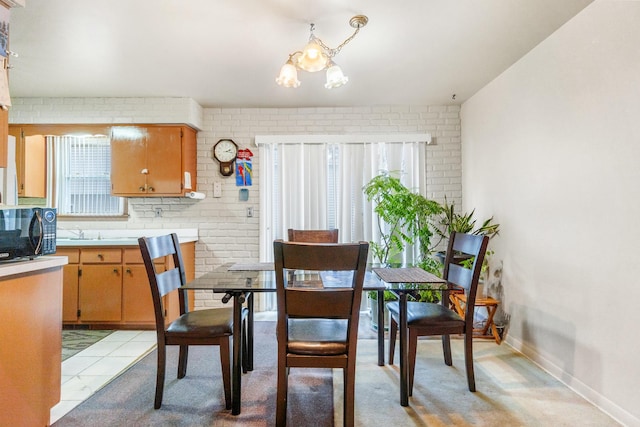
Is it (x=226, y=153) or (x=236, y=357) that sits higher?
(x=226, y=153)

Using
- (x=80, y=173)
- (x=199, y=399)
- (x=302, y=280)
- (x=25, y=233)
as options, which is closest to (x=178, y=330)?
(x=199, y=399)

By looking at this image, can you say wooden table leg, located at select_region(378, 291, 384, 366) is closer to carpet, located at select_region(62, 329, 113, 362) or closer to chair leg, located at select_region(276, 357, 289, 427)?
chair leg, located at select_region(276, 357, 289, 427)

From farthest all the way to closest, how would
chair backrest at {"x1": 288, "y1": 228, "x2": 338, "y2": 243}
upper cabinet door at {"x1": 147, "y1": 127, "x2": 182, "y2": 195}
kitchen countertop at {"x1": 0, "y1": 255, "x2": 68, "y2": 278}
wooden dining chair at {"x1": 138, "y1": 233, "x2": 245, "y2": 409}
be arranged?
upper cabinet door at {"x1": 147, "y1": 127, "x2": 182, "y2": 195} → chair backrest at {"x1": 288, "y1": 228, "x2": 338, "y2": 243} → wooden dining chair at {"x1": 138, "y1": 233, "x2": 245, "y2": 409} → kitchen countertop at {"x1": 0, "y1": 255, "x2": 68, "y2": 278}

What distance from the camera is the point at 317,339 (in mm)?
1648

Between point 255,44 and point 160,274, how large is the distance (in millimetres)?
1691

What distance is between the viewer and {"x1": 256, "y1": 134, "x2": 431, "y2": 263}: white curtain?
3.67 meters

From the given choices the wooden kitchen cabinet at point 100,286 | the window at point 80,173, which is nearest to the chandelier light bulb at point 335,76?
the wooden kitchen cabinet at point 100,286

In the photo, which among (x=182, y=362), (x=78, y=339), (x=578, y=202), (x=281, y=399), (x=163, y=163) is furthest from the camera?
(x=163, y=163)

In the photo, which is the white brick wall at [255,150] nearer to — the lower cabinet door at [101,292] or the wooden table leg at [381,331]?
the lower cabinet door at [101,292]

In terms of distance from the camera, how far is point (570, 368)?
208cm

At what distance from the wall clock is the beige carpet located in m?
2.42

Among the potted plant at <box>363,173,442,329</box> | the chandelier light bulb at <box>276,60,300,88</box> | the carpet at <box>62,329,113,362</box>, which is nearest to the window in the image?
the carpet at <box>62,329,113,362</box>

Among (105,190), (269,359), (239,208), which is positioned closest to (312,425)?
(269,359)

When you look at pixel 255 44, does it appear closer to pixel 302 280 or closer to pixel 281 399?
pixel 302 280
